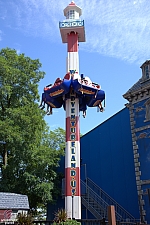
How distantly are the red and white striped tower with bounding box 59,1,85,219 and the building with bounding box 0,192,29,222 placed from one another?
103 inches

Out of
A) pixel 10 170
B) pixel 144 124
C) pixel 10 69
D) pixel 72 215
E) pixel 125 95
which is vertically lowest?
pixel 72 215

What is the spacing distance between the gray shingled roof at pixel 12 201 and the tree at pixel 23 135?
220 inches

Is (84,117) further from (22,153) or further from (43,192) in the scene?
(43,192)

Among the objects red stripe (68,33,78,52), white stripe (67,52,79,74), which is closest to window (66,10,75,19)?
red stripe (68,33,78,52)

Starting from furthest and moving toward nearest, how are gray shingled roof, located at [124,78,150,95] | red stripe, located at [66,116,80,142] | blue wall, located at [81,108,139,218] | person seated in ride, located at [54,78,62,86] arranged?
blue wall, located at [81,108,139,218], gray shingled roof, located at [124,78,150,95], person seated in ride, located at [54,78,62,86], red stripe, located at [66,116,80,142]

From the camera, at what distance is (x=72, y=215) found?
1591cm

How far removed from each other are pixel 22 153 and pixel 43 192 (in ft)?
11.9

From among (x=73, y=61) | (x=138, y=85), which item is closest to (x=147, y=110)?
(x=138, y=85)

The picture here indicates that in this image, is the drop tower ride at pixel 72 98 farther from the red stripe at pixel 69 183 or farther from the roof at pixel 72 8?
the roof at pixel 72 8

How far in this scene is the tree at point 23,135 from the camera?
21031 millimetres

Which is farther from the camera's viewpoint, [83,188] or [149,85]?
[83,188]

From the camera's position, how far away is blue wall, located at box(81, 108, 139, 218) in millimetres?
20328

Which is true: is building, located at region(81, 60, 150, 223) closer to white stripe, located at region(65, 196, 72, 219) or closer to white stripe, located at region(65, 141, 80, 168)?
white stripe, located at region(65, 141, 80, 168)

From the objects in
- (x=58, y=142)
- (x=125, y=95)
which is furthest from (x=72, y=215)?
(x=58, y=142)
